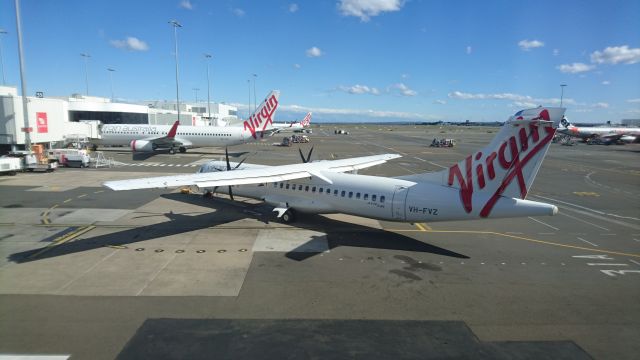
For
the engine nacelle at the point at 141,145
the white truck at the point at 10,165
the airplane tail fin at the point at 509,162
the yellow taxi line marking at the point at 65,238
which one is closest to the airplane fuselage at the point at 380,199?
the airplane tail fin at the point at 509,162

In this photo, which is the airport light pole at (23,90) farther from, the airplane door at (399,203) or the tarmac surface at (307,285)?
the airplane door at (399,203)

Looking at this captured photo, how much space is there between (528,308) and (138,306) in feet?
42.9

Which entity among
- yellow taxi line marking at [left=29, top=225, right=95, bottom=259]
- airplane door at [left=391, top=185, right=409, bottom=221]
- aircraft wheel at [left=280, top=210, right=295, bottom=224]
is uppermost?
airplane door at [left=391, top=185, right=409, bottom=221]

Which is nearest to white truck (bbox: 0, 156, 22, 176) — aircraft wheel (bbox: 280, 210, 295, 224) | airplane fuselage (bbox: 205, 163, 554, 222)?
airplane fuselage (bbox: 205, 163, 554, 222)

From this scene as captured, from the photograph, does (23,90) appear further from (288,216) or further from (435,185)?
(435,185)

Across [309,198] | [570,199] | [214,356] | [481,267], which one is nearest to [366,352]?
[214,356]

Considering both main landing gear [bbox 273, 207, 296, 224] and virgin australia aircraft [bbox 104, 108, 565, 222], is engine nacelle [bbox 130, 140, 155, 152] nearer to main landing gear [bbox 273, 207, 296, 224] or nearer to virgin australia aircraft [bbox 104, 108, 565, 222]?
virgin australia aircraft [bbox 104, 108, 565, 222]

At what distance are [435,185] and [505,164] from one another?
3418mm

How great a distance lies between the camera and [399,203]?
1830 centimetres

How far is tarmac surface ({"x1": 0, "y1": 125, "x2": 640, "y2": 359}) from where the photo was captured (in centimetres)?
1010

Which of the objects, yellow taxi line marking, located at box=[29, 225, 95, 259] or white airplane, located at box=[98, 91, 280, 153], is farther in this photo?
white airplane, located at box=[98, 91, 280, 153]

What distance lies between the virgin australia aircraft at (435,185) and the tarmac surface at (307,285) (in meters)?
1.74

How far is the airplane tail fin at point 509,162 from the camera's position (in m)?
14.5

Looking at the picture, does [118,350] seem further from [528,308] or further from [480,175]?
[480,175]
